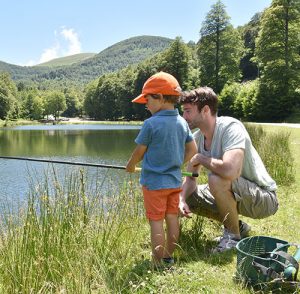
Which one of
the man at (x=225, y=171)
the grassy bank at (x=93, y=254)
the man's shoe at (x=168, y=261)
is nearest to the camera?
the grassy bank at (x=93, y=254)

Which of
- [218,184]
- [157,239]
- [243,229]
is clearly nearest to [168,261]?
[157,239]

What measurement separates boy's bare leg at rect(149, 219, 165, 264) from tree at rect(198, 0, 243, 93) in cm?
4874

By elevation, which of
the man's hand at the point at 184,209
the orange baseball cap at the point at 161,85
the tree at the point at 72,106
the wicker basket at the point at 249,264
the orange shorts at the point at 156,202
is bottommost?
the wicker basket at the point at 249,264

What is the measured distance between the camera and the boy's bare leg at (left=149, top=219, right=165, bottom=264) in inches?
124

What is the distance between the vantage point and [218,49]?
51.5 metres

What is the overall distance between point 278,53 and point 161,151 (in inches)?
1384

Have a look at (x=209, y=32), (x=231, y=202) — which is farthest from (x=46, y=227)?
(x=209, y=32)

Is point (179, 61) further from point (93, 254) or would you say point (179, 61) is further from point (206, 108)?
point (93, 254)

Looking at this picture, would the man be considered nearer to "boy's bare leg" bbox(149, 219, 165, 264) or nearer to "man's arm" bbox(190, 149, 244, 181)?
"man's arm" bbox(190, 149, 244, 181)

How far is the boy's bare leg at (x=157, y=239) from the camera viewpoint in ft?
10.3

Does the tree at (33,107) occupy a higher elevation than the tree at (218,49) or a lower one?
lower

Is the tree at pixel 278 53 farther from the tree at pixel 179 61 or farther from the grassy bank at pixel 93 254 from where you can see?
the grassy bank at pixel 93 254

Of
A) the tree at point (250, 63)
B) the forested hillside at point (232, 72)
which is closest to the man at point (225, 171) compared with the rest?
the forested hillside at point (232, 72)

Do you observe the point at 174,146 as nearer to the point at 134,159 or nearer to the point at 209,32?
the point at 134,159
